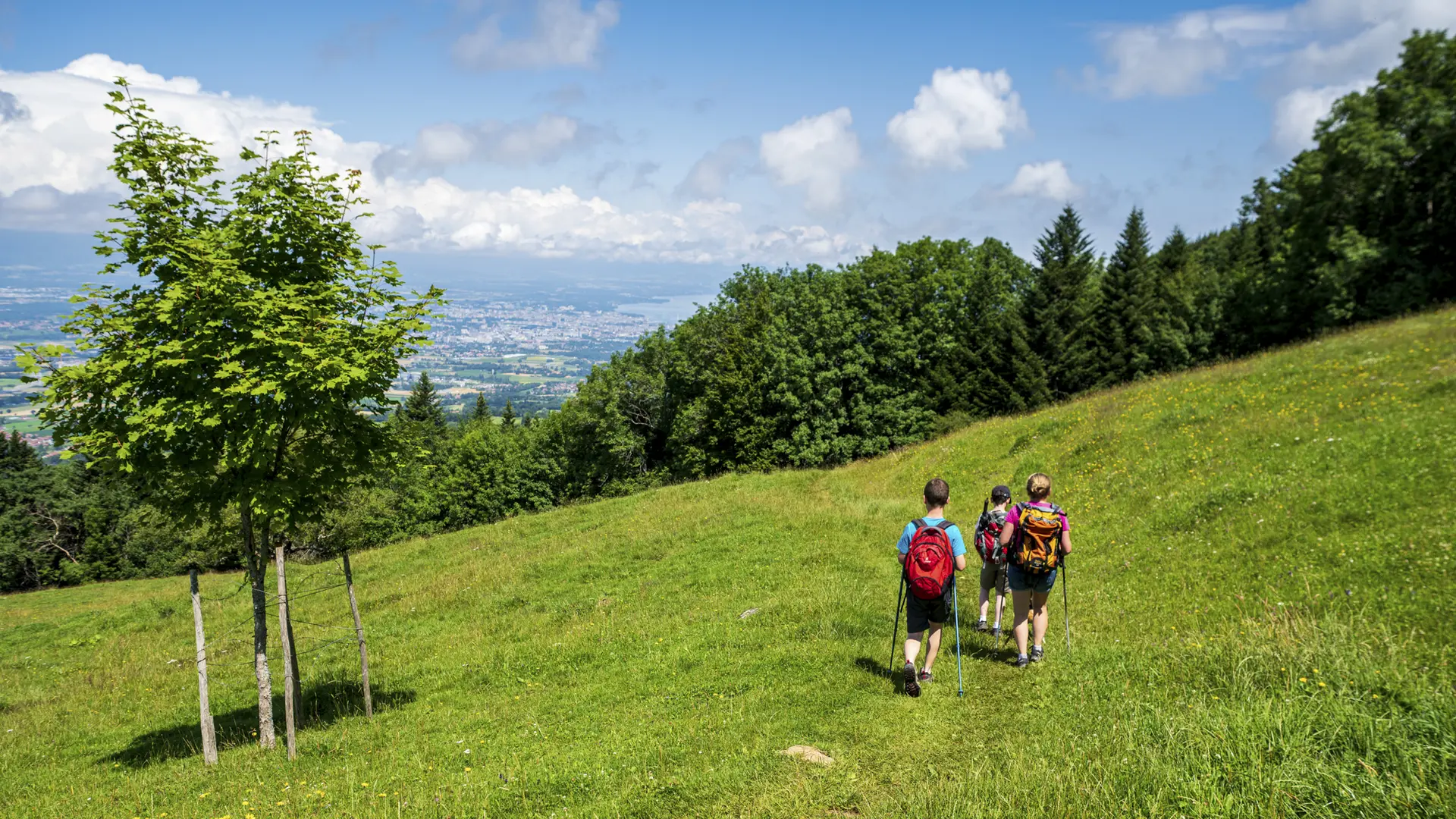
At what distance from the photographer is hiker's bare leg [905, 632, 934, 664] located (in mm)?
8508

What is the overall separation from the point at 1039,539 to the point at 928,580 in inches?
66.6

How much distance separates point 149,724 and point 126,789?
4.32m

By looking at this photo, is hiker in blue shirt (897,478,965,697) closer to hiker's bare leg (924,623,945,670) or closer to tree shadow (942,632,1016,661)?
hiker's bare leg (924,623,945,670)

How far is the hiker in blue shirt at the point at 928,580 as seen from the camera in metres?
8.14

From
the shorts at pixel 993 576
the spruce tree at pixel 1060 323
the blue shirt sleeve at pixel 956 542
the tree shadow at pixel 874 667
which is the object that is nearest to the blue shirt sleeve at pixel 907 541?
the blue shirt sleeve at pixel 956 542

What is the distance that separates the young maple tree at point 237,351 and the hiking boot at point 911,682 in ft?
24.7

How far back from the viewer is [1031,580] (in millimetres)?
8828

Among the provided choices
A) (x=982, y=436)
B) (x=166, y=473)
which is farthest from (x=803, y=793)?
(x=982, y=436)

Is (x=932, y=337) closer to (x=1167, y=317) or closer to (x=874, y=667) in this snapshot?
(x=1167, y=317)

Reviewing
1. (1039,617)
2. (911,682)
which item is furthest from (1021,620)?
(911,682)

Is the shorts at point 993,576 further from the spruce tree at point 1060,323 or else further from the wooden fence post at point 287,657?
the spruce tree at point 1060,323

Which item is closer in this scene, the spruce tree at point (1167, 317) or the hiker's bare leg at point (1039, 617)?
the hiker's bare leg at point (1039, 617)

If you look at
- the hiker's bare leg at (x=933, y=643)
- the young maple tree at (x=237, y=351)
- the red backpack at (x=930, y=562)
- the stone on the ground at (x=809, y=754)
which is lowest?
the stone on the ground at (x=809, y=754)

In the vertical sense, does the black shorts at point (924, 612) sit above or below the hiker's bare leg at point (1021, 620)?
above
